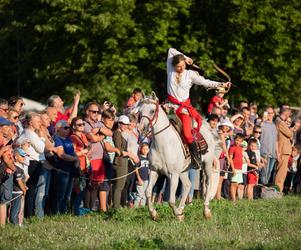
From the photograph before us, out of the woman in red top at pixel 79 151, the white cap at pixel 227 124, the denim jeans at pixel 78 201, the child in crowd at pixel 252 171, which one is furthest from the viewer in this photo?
the child in crowd at pixel 252 171

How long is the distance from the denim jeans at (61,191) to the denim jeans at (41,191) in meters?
0.34

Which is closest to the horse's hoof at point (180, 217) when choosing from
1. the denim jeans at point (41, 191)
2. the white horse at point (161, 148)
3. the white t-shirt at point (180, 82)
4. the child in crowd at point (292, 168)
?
the white horse at point (161, 148)

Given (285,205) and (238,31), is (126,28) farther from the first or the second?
(285,205)

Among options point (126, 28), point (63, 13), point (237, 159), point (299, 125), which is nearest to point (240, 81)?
point (126, 28)

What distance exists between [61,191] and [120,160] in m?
1.87

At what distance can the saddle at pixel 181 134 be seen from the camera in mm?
16781

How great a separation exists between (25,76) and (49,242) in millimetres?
31032

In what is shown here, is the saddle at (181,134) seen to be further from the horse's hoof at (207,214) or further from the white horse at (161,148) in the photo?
the horse's hoof at (207,214)

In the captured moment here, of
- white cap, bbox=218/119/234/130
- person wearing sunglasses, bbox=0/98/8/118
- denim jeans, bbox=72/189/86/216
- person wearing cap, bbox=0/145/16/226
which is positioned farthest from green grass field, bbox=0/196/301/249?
white cap, bbox=218/119/234/130

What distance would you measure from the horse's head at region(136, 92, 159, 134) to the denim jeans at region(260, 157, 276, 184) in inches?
357

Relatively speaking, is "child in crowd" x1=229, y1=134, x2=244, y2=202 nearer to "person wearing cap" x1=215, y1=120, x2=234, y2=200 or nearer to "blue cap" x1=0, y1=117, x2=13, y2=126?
"person wearing cap" x1=215, y1=120, x2=234, y2=200

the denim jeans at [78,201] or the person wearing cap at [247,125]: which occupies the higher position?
the person wearing cap at [247,125]

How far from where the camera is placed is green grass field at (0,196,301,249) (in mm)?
12867

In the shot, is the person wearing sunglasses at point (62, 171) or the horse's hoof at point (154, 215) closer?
the horse's hoof at point (154, 215)
